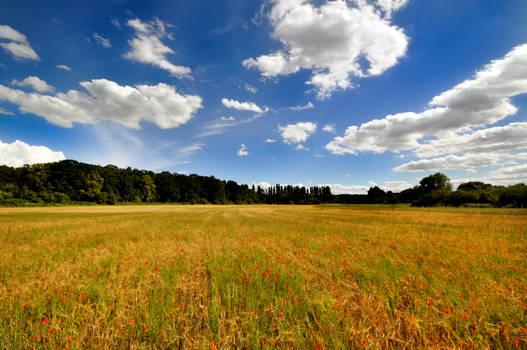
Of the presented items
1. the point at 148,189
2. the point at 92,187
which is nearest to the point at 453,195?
the point at 148,189

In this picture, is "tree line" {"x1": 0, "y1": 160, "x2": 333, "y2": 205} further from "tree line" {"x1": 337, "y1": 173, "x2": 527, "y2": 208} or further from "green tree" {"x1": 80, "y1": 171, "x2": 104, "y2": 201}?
"tree line" {"x1": 337, "y1": 173, "x2": 527, "y2": 208}

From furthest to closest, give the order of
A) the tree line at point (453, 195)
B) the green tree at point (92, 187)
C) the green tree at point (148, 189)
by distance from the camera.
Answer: the green tree at point (148, 189) → the green tree at point (92, 187) → the tree line at point (453, 195)

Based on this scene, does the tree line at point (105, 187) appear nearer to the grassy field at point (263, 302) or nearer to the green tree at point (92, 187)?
the green tree at point (92, 187)

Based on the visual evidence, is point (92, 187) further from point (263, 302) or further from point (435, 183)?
point (435, 183)

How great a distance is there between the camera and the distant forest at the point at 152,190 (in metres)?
56.2

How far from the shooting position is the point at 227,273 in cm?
536

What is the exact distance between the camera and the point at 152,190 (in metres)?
98.4

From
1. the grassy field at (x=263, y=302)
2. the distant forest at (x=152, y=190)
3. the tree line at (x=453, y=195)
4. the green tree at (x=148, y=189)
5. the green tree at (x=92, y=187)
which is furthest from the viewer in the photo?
the green tree at (x=148, y=189)

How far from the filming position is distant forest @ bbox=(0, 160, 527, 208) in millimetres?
56188

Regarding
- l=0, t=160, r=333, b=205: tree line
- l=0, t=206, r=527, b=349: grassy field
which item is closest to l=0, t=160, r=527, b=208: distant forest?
l=0, t=160, r=333, b=205: tree line

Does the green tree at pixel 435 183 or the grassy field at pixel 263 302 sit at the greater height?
the green tree at pixel 435 183

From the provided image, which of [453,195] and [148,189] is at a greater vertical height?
[148,189]

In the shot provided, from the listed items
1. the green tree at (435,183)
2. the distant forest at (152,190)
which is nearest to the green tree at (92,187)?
the distant forest at (152,190)

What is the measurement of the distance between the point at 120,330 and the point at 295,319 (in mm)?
2893
